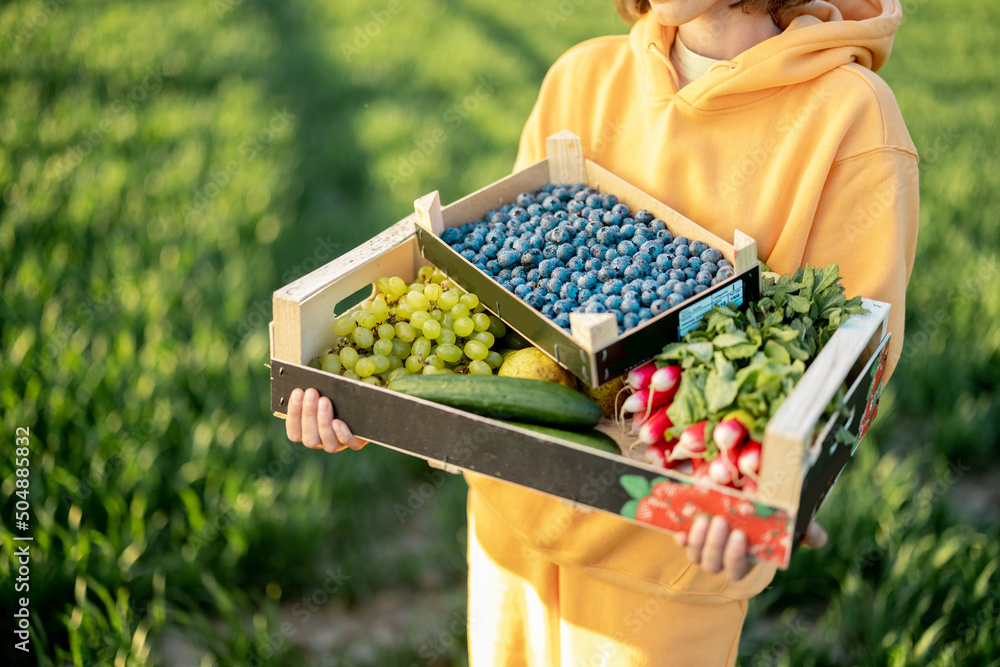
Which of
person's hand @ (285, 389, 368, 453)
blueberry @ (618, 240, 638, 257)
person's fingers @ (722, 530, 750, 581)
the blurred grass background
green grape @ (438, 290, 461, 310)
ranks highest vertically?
blueberry @ (618, 240, 638, 257)

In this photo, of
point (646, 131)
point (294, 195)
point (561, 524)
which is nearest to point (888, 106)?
point (646, 131)

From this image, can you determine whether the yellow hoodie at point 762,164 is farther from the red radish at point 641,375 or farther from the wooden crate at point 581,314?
the red radish at point 641,375

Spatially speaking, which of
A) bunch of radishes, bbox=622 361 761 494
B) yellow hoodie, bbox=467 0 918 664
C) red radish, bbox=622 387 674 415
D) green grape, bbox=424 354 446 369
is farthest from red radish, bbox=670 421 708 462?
green grape, bbox=424 354 446 369

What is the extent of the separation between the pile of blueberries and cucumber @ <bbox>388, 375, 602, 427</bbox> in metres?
0.13

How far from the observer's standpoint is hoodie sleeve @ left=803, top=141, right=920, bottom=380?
1.44 meters

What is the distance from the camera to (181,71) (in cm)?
656

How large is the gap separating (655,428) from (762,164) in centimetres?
63

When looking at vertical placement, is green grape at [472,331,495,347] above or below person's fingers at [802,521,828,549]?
above

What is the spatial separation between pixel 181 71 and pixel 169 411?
4.60 meters

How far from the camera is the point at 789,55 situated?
1.50 metres

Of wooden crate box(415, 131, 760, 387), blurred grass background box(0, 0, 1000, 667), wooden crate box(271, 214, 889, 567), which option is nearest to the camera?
wooden crate box(271, 214, 889, 567)

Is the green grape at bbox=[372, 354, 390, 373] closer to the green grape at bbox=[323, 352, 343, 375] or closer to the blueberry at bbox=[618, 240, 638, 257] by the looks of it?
the green grape at bbox=[323, 352, 343, 375]

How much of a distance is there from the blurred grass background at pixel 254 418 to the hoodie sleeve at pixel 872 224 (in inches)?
53.4

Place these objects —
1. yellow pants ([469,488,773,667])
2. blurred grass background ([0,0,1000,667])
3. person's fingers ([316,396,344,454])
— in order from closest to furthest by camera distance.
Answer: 1. person's fingers ([316,396,344,454])
2. yellow pants ([469,488,773,667])
3. blurred grass background ([0,0,1000,667])
